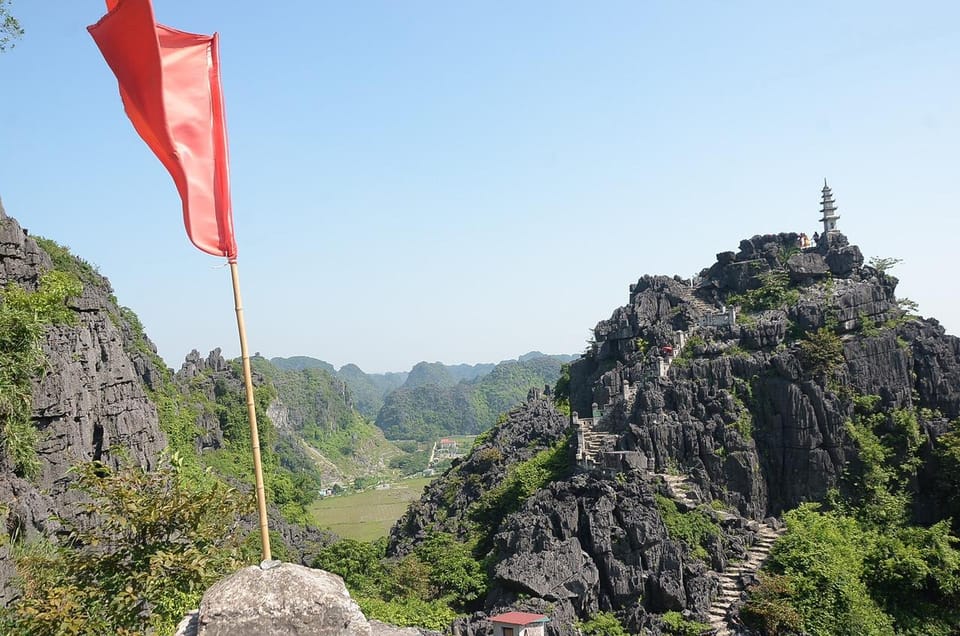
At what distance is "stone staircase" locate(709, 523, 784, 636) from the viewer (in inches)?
923

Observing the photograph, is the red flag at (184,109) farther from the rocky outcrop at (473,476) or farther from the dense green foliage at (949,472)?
the dense green foliage at (949,472)

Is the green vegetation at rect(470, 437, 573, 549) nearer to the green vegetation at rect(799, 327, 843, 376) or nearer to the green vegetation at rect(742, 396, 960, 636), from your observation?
the green vegetation at rect(742, 396, 960, 636)

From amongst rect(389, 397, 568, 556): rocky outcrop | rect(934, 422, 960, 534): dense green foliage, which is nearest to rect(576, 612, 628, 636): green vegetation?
rect(389, 397, 568, 556): rocky outcrop

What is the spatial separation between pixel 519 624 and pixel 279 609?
17730mm

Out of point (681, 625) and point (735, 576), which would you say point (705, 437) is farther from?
point (681, 625)

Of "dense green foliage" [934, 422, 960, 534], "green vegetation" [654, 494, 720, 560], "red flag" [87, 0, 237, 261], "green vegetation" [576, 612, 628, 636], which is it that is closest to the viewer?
"red flag" [87, 0, 237, 261]

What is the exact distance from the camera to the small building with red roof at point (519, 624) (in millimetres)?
21828

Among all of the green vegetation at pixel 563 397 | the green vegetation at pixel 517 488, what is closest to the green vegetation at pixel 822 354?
the green vegetation at pixel 517 488

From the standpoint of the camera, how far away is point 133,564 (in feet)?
28.2

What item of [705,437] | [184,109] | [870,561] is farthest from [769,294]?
[184,109]

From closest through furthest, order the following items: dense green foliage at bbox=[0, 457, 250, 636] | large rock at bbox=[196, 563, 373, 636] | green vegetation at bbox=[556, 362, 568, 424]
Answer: large rock at bbox=[196, 563, 373, 636], dense green foliage at bbox=[0, 457, 250, 636], green vegetation at bbox=[556, 362, 568, 424]

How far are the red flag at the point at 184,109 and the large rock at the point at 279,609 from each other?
272 cm

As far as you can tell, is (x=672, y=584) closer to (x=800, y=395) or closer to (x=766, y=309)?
(x=800, y=395)

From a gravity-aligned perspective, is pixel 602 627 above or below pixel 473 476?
below
